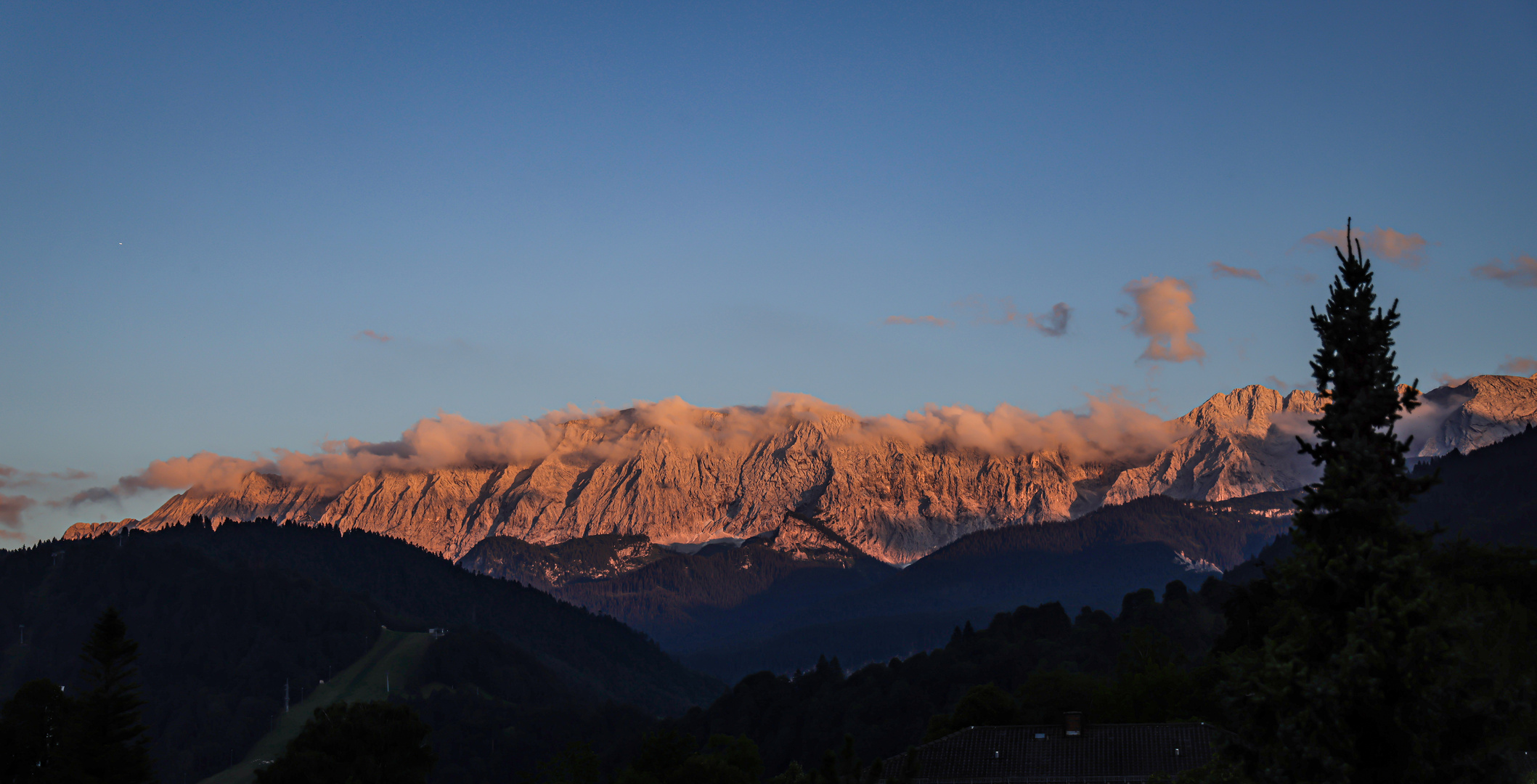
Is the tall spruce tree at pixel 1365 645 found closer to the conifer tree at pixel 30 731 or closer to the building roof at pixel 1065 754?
the building roof at pixel 1065 754

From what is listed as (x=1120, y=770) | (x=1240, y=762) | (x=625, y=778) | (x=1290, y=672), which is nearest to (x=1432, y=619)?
(x=1290, y=672)

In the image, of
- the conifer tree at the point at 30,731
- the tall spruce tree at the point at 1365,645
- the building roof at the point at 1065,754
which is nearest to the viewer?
the tall spruce tree at the point at 1365,645

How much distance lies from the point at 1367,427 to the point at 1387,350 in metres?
1.78

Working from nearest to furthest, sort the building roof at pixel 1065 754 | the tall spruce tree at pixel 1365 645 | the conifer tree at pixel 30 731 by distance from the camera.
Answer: the tall spruce tree at pixel 1365 645 → the building roof at pixel 1065 754 → the conifer tree at pixel 30 731

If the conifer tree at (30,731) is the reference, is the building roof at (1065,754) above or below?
below

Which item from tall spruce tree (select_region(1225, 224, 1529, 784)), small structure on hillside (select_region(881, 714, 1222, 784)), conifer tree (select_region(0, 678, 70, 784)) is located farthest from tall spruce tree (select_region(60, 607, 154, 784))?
tall spruce tree (select_region(1225, 224, 1529, 784))

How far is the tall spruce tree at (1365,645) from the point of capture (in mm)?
25328

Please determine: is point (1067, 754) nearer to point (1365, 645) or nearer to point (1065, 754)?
point (1065, 754)

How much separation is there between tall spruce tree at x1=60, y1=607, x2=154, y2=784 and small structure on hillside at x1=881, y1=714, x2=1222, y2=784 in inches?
2041

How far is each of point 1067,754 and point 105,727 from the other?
65949 millimetres

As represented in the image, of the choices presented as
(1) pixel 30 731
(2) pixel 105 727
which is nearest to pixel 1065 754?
(2) pixel 105 727

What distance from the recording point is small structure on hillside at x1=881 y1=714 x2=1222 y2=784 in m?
84.3

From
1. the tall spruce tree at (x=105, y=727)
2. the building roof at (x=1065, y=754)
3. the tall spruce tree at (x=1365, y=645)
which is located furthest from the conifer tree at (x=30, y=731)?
the tall spruce tree at (x=1365, y=645)

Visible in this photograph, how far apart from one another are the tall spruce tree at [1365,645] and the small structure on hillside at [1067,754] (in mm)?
58148
